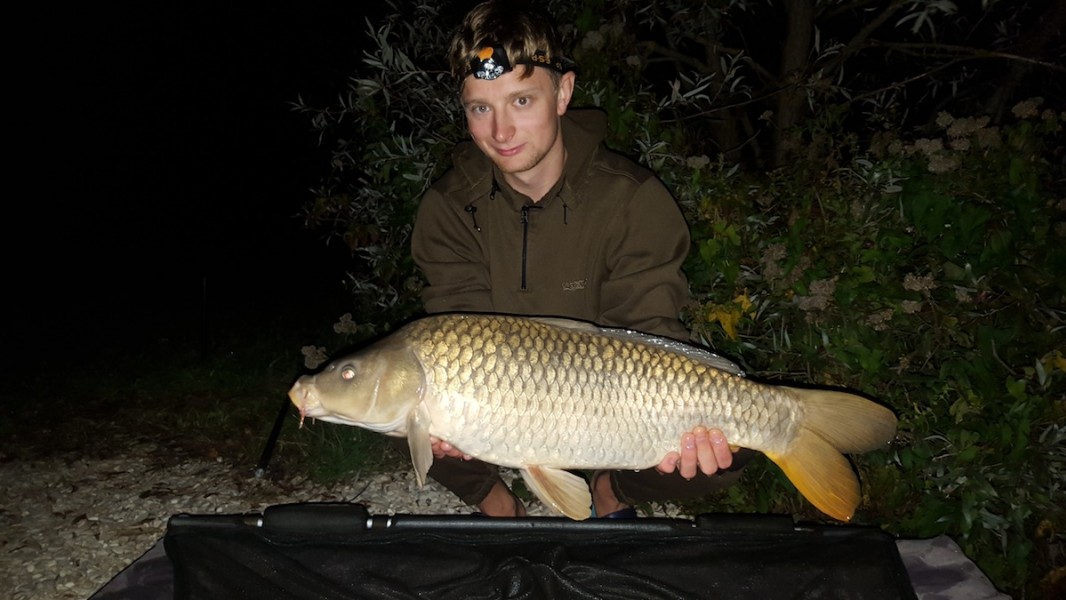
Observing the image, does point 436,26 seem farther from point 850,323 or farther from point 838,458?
point 838,458

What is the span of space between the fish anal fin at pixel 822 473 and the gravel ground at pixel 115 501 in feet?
3.30

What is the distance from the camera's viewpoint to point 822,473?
159cm

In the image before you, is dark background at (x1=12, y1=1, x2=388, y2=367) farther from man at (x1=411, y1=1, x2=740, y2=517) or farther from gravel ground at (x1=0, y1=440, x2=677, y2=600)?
man at (x1=411, y1=1, x2=740, y2=517)

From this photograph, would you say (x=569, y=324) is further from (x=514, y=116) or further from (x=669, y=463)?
(x=514, y=116)

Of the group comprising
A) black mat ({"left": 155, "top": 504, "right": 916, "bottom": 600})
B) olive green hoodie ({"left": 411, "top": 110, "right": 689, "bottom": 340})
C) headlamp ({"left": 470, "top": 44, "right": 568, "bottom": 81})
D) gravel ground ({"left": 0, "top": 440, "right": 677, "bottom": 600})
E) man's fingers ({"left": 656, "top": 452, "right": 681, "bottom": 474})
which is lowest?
gravel ground ({"left": 0, "top": 440, "right": 677, "bottom": 600})

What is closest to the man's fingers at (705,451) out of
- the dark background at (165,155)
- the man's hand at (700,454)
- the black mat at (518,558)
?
the man's hand at (700,454)

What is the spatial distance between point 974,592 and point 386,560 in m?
1.17

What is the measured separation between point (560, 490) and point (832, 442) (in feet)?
1.93

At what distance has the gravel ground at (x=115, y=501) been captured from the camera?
208cm

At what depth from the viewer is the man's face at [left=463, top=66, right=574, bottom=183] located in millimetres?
1793

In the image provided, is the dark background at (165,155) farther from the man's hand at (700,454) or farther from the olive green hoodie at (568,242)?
the man's hand at (700,454)

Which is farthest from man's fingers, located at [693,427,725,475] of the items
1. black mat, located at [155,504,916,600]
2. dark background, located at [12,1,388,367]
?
dark background, located at [12,1,388,367]

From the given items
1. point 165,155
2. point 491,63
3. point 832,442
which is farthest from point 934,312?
point 165,155

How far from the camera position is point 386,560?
1.52m
